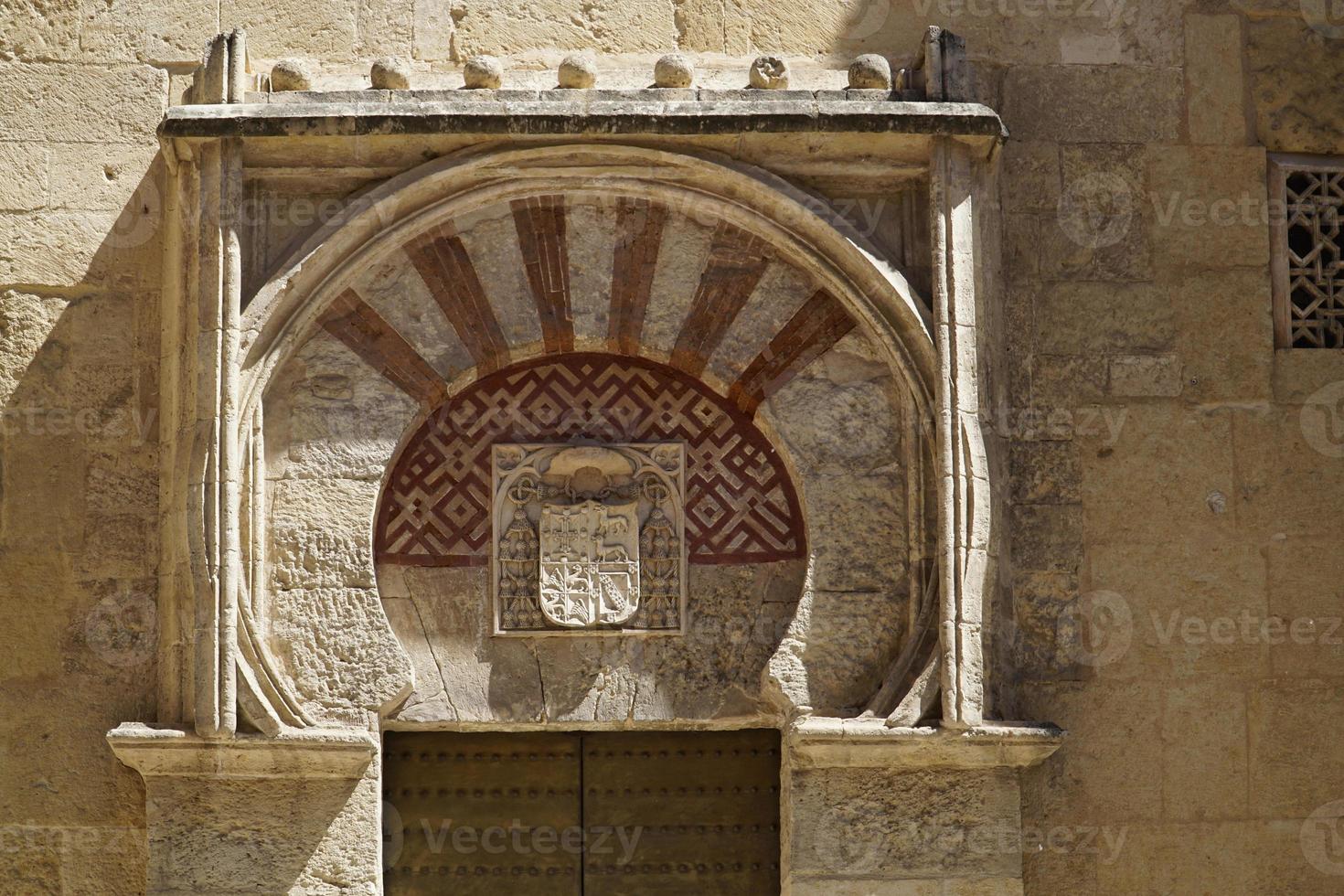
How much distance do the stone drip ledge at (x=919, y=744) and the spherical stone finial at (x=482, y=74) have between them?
208 centimetres

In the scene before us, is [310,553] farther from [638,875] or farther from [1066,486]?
[1066,486]

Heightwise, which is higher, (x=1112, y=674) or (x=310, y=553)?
(x=310, y=553)

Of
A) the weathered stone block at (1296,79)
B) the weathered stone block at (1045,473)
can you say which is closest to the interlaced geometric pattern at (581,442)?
the weathered stone block at (1045,473)

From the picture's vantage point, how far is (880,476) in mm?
5453

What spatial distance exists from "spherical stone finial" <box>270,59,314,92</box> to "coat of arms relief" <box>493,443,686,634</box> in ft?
4.05

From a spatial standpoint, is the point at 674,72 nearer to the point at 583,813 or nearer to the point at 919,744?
the point at 919,744

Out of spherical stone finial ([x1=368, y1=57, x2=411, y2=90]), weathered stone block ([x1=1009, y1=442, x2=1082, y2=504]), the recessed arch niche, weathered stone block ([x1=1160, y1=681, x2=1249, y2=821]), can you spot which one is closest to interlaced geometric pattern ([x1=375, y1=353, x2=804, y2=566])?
the recessed arch niche

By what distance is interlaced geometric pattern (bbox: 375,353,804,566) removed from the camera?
5473 mm

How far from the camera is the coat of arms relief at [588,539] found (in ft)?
17.7

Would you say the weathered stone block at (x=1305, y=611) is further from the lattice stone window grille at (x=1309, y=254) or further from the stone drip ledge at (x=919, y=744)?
the stone drip ledge at (x=919, y=744)

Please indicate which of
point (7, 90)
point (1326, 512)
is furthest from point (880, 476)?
point (7, 90)

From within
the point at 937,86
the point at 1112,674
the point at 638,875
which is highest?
the point at 937,86

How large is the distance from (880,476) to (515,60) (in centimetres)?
172

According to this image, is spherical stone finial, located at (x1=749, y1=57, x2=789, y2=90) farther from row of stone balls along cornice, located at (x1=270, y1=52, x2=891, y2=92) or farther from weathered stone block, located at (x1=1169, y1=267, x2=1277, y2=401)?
weathered stone block, located at (x1=1169, y1=267, x2=1277, y2=401)
